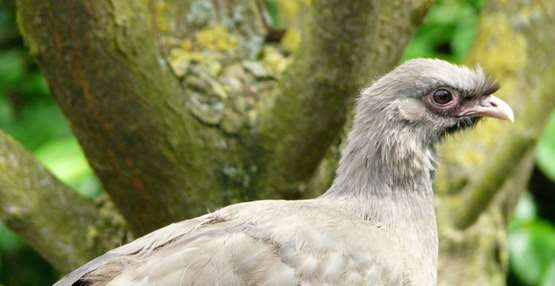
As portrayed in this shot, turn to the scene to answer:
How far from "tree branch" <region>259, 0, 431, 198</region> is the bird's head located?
0.35ft

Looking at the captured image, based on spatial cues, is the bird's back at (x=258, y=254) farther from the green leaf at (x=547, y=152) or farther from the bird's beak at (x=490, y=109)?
the green leaf at (x=547, y=152)

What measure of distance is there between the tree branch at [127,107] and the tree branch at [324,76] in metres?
0.27

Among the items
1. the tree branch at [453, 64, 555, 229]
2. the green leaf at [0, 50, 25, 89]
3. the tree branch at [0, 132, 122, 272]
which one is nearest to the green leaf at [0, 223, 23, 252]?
the green leaf at [0, 50, 25, 89]

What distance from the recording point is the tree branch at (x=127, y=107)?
339 centimetres

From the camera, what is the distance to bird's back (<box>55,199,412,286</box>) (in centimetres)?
302

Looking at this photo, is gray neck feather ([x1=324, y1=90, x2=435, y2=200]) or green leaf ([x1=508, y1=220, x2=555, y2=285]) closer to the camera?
gray neck feather ([x1=324, y1=90, x2=435, y2=200])

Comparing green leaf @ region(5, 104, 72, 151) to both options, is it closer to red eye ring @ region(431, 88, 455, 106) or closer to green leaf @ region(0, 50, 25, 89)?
green leaf @ region(0, 50, 25, 89)

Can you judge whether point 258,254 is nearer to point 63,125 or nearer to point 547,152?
point 547,152

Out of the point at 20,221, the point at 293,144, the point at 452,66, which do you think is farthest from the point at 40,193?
the point at 452,66

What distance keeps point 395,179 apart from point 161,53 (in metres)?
0.99

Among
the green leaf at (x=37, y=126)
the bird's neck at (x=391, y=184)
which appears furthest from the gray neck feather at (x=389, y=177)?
the green leaf at (x=37, y=126)

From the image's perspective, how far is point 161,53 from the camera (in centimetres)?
367

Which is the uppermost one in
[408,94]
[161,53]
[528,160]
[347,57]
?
[161,53]

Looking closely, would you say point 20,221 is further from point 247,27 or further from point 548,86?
point 548,86
